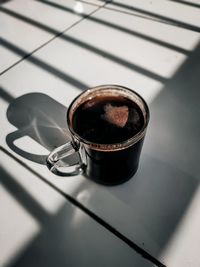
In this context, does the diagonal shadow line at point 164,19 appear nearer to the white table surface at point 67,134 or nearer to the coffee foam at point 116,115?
the white table surface at point 67,134

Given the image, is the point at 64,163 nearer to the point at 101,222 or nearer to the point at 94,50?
the point at 101,222

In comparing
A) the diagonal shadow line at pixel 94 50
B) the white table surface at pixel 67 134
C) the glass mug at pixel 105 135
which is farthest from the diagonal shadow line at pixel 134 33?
the glass mug at pixel 105 135

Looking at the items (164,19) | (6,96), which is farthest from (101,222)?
(164,19)

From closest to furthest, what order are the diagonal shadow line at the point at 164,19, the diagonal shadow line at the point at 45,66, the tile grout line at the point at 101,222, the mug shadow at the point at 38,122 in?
1. the tile grout line at the point at 101,222
2. the mug shadow at the point at 38,122
3. the diagonal shadow line at the point at 45,66
4. the diagonal shadow line at the point at 164,19

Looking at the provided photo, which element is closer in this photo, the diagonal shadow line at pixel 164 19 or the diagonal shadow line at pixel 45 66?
the diagonal shadow line at pixel 45 66

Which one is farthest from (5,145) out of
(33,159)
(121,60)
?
(121,60)

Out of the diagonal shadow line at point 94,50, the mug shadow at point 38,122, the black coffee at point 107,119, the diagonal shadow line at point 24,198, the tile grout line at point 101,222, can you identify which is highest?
the black coffee at point 107,119

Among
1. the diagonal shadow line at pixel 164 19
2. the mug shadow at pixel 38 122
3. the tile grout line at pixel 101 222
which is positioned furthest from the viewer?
the diagonal shadow line at pixel 164 19
